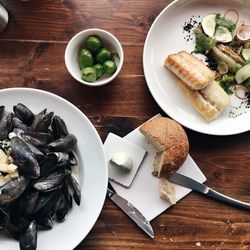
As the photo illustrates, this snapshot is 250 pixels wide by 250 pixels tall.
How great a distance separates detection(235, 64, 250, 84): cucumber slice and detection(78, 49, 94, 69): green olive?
481 mm

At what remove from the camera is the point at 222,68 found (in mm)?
1609

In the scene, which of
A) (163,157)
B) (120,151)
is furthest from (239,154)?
(120,151)

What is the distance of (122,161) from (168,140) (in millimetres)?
164

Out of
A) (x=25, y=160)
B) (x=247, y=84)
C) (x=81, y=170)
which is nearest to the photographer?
(x=25, y=160)

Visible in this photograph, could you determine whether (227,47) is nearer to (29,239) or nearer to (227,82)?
(227,82)

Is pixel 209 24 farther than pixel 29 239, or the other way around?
pixel 209 24

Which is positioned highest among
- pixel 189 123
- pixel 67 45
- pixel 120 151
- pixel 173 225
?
pixel 67 45

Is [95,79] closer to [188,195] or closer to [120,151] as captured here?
[120,151]

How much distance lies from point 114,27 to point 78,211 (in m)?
0.62

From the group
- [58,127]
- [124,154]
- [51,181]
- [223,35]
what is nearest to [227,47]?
[223,35]

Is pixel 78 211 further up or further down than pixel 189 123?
further down

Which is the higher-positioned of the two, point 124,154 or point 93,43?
point 93,43

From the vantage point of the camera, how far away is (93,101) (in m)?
1.60

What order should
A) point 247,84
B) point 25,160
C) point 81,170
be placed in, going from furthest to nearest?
point 247,84, point 81,170, point 25,160
